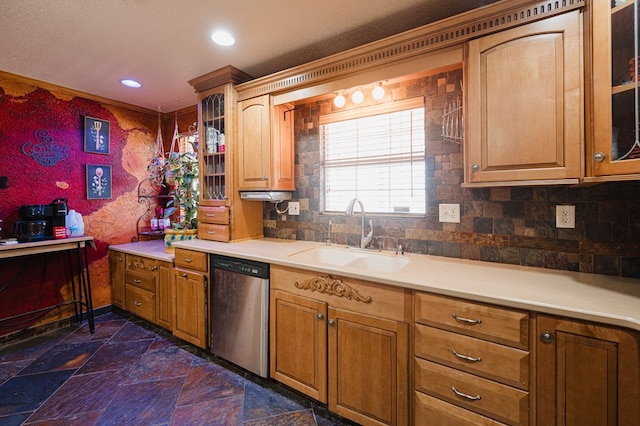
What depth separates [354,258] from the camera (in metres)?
2.16

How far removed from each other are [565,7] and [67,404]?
11.9ft

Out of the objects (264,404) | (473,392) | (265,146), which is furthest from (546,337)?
(265,146)

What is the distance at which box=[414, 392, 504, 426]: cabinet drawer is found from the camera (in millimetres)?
1259

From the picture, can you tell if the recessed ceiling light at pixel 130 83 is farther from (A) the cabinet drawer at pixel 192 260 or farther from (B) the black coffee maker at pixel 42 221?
(A) the cabinet drawer at pixel 192 260

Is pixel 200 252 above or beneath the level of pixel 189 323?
above

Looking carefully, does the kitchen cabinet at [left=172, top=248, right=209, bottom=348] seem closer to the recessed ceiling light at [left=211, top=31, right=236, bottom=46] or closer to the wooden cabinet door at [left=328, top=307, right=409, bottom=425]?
the wooden cabinet door at [left=328, top=307, right=409, bottom=425]

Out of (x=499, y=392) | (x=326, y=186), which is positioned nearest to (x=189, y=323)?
(x=326, y=186)

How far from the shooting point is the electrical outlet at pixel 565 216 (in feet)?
5.08

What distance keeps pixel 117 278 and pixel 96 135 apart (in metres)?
1.65

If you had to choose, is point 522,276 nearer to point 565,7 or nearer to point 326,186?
point 565,7

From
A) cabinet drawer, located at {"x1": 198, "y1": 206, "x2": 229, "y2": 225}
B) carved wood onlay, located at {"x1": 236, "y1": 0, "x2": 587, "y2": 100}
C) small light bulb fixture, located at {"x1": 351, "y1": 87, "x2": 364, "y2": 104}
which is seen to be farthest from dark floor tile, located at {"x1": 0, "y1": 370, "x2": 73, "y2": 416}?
small light bulb fixture, located at {"x1": 351, "y1": 87, "x2": 364, "y2": 104}

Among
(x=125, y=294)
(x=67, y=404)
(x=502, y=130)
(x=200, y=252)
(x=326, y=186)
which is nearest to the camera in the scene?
(x=502, y=130)

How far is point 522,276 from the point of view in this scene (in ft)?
4.88

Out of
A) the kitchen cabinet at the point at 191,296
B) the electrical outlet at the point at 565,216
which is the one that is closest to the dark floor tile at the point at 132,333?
the kitchen cabinet at the point at 191,296
